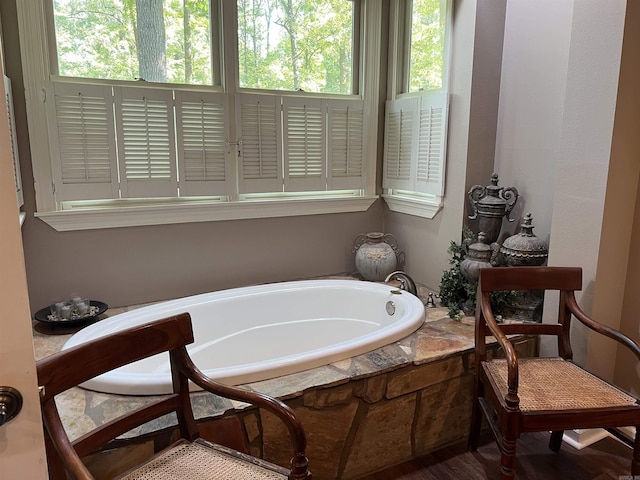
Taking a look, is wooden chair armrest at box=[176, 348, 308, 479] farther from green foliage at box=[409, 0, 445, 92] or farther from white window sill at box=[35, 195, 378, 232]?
green foliage at box=[409, 0, 445, 92]

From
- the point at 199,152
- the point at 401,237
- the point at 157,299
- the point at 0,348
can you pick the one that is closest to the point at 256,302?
the point at 157,299

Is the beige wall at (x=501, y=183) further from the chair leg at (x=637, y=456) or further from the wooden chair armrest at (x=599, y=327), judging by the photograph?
the chair leg at (x=637, y=456)

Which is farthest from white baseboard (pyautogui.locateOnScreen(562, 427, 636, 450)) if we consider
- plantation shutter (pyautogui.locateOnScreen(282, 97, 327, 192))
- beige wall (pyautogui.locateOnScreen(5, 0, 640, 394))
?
plantation shutter (pyautogui.locateOnScreen(282, 97, 327, 192))

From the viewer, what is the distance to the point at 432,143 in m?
3.06

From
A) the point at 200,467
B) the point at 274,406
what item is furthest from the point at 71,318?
the point at 274,406

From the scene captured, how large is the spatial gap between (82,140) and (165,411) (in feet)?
5.73

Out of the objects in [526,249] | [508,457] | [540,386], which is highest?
[526,249]

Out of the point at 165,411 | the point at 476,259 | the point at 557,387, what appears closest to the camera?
the point at 165,411

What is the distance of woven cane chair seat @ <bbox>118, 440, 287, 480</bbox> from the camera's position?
1345mm

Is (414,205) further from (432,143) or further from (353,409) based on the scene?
(353,409)

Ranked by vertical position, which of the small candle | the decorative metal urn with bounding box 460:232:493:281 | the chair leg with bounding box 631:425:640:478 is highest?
the decorative metal urn with bounding box 460:232:493:281

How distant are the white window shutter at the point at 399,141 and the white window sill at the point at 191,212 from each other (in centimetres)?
25

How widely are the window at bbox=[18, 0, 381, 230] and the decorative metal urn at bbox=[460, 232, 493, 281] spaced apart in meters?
1.07

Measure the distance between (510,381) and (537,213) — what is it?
133 centimetres
